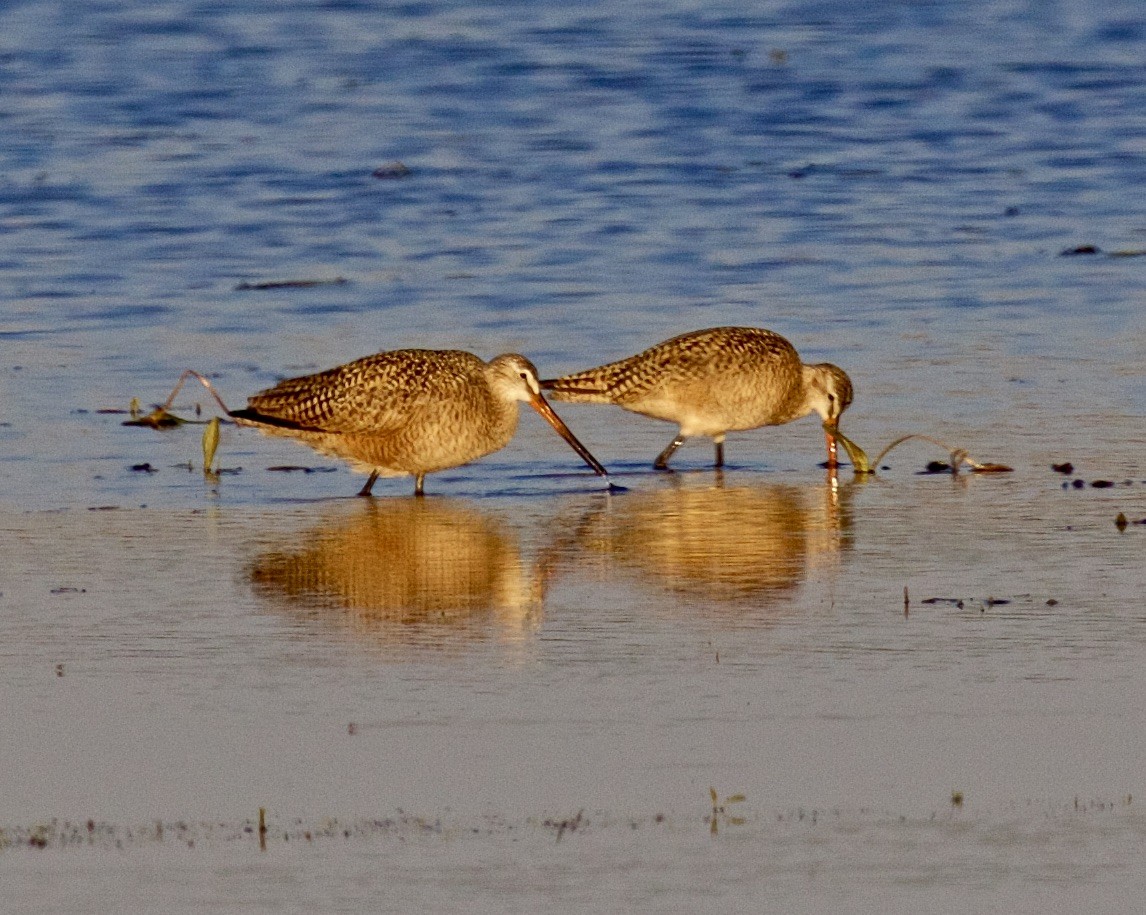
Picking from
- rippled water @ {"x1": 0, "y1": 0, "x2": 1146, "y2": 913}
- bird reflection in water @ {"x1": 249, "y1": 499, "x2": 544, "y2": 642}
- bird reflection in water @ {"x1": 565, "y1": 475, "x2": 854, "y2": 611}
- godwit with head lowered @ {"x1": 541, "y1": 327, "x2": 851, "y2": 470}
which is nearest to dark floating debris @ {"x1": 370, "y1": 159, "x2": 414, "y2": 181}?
rippled water @ {"x1": 0, "y1": 0, "x2": 1146, "y2": 913}

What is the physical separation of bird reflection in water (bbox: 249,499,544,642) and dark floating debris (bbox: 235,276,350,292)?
17.5ft

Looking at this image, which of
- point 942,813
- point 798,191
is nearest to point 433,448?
point 942,813

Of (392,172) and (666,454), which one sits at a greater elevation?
(392,172)

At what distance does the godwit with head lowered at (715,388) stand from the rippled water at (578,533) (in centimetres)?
22

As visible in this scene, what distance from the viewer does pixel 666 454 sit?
10.8 m

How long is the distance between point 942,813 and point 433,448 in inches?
182

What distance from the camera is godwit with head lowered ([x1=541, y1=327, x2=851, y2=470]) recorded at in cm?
1094

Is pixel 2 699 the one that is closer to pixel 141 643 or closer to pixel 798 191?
pixel 141 643

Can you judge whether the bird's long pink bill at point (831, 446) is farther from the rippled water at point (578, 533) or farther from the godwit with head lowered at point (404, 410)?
the godwit with head lowered at point (404, 410)

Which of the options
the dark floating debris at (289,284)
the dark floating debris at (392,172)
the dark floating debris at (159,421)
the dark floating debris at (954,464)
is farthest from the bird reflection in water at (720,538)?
the dark floating debris at (392,172)

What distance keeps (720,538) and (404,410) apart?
1727 mm

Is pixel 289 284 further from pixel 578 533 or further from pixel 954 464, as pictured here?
pixel 578 533

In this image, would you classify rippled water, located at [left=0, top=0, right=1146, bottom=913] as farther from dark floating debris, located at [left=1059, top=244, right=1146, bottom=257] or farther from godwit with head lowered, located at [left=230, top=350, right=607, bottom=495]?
godwit with head lowered, located at [left=230, top=350, right=607, bottom=495]

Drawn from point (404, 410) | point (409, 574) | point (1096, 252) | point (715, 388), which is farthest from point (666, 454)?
point (1096, 252)
